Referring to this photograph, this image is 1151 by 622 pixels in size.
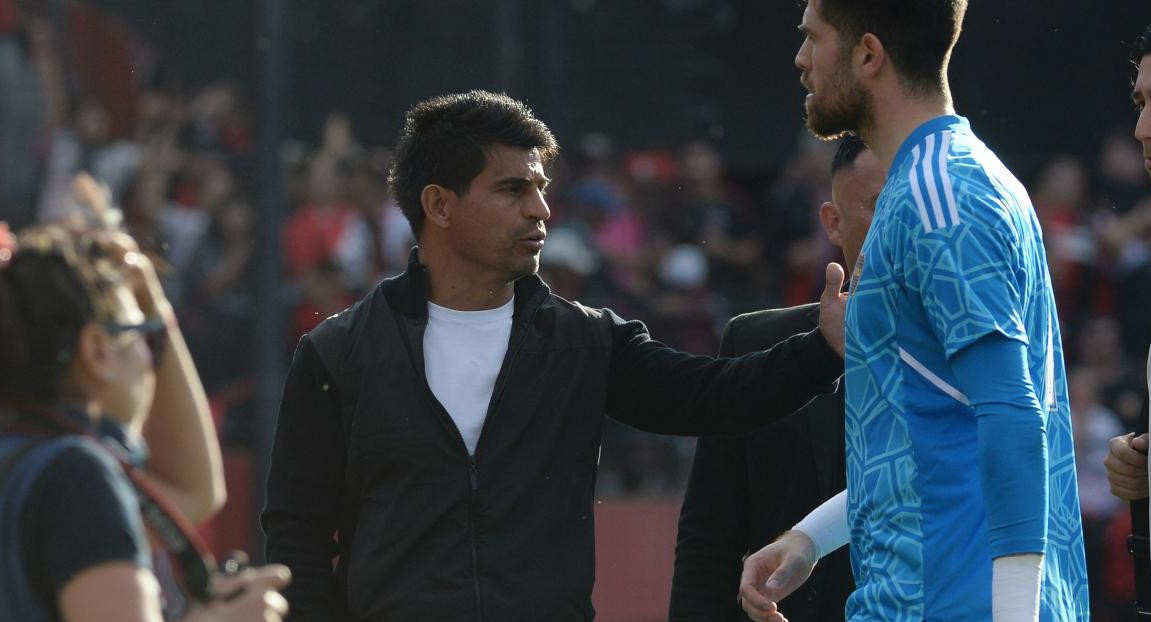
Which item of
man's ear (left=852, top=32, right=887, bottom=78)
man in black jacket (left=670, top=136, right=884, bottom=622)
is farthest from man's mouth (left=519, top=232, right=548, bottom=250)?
man's ear (left=852, top=32, right=887, bottom=78)

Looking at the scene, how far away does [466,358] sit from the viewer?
172 inches

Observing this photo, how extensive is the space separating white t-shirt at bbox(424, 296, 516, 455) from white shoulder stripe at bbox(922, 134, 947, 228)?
1437 millimetres

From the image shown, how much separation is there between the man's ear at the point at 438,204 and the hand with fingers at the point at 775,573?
4.47 feet

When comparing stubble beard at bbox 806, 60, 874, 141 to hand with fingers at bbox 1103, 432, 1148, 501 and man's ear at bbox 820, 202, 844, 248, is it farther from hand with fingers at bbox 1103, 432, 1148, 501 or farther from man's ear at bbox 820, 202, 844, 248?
hand with fingers at bbox 1103, 432, 1148, 501

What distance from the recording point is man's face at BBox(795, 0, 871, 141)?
11.5 ft

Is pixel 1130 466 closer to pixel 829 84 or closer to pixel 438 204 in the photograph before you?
pixel 829 84

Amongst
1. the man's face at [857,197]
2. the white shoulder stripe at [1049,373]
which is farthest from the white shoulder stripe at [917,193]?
the man's face at [857,197]

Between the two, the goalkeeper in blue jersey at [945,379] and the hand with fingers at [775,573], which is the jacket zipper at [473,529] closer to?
the hand with fingers at [775,573]

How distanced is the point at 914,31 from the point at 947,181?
1.32 feet

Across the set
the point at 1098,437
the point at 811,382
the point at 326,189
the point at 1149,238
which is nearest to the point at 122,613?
the point at 811,382

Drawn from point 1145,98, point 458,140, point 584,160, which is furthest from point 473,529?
point 584,160

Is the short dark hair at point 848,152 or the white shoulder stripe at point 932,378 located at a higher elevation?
the short dark hair at point 848,152

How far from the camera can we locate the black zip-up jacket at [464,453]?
13.6 feet

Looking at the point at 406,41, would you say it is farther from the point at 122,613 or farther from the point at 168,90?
the point at 122,613
